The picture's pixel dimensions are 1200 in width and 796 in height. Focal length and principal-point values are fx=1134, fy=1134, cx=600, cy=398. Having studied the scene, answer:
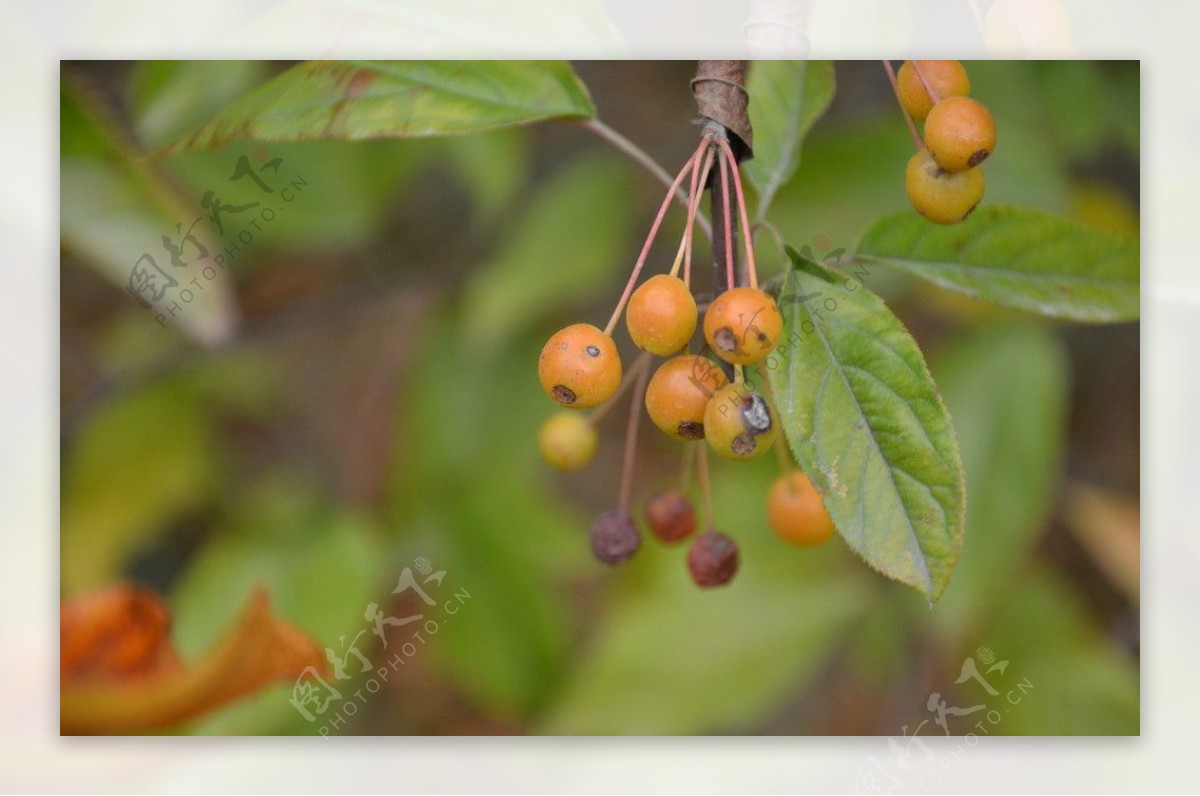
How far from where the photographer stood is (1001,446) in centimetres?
123

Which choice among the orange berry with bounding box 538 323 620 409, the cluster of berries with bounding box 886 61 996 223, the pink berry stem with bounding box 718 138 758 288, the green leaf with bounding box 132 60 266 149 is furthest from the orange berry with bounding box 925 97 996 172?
the green leaf with bounding box 132 60 266 149

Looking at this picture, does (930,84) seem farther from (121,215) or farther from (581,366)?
(121,215)

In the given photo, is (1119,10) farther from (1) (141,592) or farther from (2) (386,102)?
(1) (141,592)

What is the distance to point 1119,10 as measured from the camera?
0.99m

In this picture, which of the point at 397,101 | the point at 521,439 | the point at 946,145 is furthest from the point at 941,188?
the point at 521,439

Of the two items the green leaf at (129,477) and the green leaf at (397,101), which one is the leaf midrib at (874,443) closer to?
the green leaf at (397,101)

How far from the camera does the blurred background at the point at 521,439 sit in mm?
1049

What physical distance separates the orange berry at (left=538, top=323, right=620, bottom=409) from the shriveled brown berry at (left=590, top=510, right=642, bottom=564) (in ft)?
0.66

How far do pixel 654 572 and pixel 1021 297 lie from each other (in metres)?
0.57

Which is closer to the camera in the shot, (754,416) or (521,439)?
(754,416)

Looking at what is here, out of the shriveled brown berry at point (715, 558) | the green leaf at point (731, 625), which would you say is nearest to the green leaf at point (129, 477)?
the green leaf at point (731, 625)

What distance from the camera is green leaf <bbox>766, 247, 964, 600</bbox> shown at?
0.69 m

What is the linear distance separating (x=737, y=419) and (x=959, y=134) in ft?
0.70

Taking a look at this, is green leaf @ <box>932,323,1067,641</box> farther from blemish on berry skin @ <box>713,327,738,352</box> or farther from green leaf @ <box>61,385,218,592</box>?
green leaf @ <box>61,385,218,592</box>
